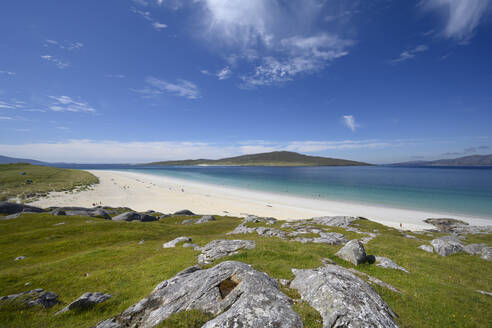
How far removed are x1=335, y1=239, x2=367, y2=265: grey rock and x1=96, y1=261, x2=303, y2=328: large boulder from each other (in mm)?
11642

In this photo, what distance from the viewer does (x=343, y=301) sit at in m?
8.60

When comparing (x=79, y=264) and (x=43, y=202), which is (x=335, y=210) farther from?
(x=43, y=202)

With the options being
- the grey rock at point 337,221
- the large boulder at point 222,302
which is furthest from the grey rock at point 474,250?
the large boulder at point 222,302

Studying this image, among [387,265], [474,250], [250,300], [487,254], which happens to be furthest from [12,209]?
[487,254]

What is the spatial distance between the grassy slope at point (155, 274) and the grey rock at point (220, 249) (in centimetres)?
101

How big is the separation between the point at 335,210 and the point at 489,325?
184 ft

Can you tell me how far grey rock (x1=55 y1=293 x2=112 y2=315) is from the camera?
11.2m

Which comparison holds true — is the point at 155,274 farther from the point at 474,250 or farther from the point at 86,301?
the point at 474,250

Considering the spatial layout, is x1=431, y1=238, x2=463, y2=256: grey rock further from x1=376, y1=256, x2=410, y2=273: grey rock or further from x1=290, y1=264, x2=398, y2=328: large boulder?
x1=290, y1=264, x2=398, y2=328: large boulder

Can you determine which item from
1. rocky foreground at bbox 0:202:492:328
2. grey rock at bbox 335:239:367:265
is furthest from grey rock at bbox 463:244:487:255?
rocky foreground at bbox 0:202:492:328

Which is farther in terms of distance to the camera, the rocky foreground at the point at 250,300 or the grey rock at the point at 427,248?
the grey rock at the point at 427,248

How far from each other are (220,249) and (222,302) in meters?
9.27

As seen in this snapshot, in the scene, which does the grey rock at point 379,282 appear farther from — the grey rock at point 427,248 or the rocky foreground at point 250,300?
the grey rock at point 427,248

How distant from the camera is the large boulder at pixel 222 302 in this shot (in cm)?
756
